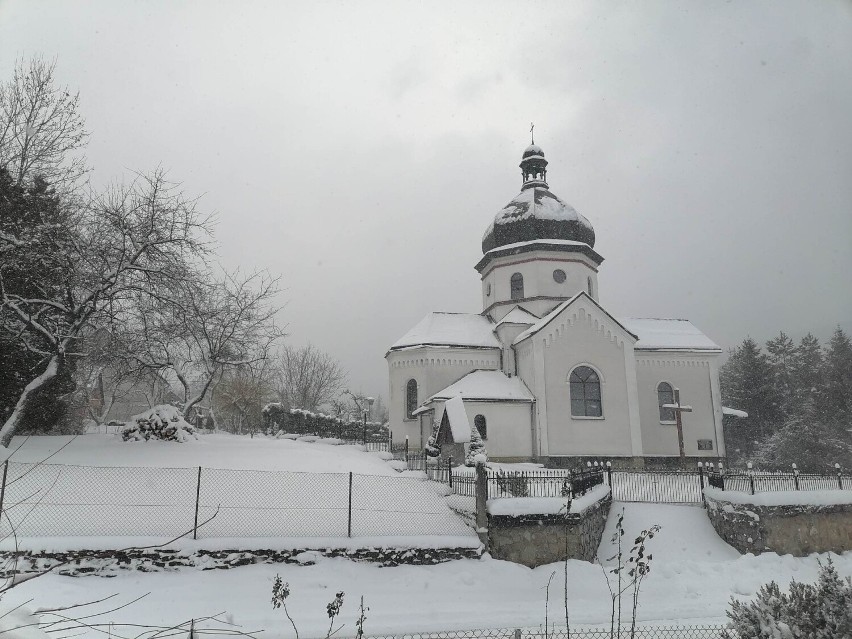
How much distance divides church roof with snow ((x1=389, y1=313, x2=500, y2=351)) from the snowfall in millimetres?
13969

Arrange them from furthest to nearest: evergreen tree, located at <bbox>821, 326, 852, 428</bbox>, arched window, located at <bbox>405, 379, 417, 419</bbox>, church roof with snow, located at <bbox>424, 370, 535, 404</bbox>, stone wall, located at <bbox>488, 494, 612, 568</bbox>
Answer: evergreen tree, located at <bbox>821, 326, 852, 428</bbox> → arched window, located at <bbox>405, 379, 417, 419</bbox> → church roof with snow, located at <bbox>424, 370, 535, 404</bbox> → stone wall, located at <bbox>488, 494, 612, 568</bbox>

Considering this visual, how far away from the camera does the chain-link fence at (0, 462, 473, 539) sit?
10789 millimetres

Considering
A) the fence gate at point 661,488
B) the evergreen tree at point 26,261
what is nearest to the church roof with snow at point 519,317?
the fence gate at point 661,488

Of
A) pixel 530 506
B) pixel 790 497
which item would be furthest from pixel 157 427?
pixel 790 497

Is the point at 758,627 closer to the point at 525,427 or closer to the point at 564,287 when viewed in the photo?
the point at 525,427

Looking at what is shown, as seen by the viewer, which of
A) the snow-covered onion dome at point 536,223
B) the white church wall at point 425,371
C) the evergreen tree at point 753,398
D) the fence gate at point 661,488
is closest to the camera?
the fence gate at point 661,488

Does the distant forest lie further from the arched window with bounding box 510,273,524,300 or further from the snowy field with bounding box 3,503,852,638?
the snowy field with bounding box 3,503,852,638

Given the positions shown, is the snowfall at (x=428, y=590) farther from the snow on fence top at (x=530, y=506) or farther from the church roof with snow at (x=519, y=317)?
the church roof with snow at (x=519, y=317)

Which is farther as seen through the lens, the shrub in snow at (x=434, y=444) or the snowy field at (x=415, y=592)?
the shrub in snow at (x=434, y=444)

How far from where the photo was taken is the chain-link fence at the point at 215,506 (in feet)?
35.4

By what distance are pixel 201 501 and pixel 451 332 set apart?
685 inches

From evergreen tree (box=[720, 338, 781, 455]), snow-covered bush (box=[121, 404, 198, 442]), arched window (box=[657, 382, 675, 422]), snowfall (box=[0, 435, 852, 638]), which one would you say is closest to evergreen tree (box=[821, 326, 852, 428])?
evergreen tree (box=[720, 338, 781, 455])

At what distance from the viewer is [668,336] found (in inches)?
1172

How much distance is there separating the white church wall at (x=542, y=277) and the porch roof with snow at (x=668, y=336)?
325 centimetres
